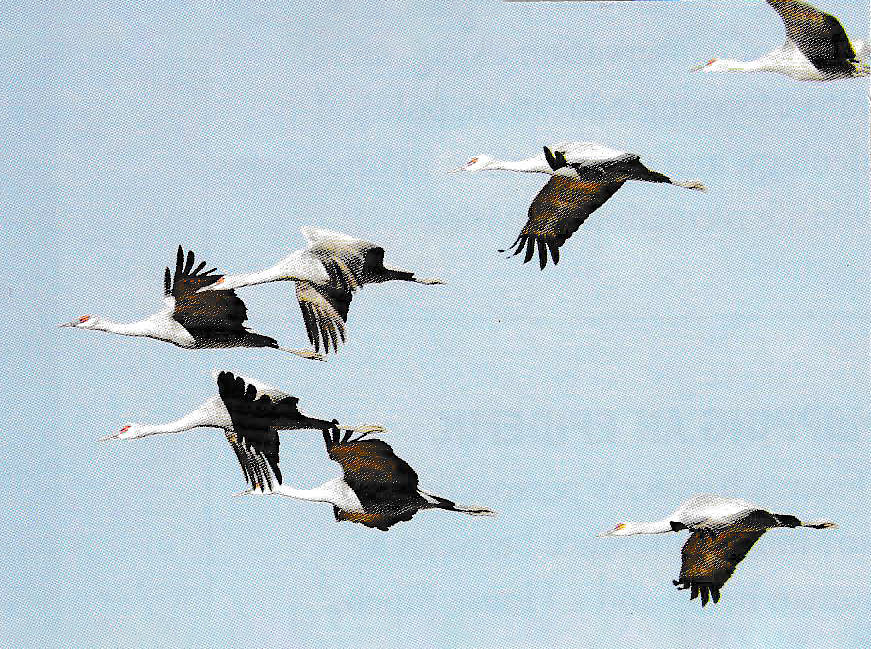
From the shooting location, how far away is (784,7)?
19.3m

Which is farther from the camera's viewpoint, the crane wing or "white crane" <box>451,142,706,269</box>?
"white crane" <box>451,142,706,269</box>

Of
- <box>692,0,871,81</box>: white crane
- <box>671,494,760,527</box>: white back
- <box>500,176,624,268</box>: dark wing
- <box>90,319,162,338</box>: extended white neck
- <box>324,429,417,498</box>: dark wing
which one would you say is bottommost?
<box>671,494,760,527</box>: white back

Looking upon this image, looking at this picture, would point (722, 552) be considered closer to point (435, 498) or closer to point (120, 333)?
point (435, 498)

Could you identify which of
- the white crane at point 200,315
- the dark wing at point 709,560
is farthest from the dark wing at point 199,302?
the dark wing at point 709,560

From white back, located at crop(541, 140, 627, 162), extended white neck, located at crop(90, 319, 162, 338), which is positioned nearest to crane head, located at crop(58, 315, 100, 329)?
extended white neck, located at crop(90, 319, 162, 338)

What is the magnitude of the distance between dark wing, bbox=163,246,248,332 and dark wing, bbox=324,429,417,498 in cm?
186

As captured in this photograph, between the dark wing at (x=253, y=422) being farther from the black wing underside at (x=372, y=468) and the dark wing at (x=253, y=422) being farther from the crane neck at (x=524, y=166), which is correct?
the crane neck at (x=524, y=166)

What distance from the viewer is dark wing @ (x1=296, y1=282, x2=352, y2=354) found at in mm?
20141

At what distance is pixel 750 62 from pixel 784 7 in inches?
47.7

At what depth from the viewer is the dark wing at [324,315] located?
20.1 m

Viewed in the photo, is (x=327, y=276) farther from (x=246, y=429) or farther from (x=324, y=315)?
(x=246, y=429)

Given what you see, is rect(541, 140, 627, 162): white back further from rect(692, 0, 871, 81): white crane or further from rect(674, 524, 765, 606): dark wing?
rect(674, 524, 765, 606): dark wing

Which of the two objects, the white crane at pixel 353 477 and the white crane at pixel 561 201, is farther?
the white crane at pixel 561 201

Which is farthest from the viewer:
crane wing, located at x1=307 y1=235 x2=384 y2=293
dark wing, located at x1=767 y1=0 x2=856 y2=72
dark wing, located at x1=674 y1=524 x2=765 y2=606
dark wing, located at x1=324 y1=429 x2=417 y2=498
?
dark wing, located at x1=674 y1=524 x2=765 y2=606
